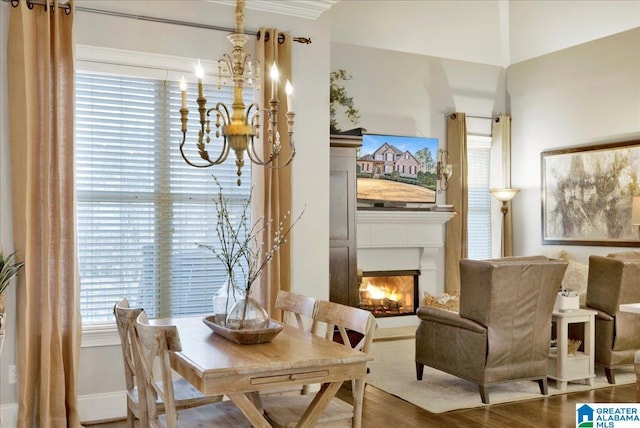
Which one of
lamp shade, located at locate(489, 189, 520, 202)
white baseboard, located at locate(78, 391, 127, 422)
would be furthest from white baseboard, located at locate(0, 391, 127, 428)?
lamp shade, located at locate(489, 189, 520, 202)

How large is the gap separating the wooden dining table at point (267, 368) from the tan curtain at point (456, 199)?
5.35 metres

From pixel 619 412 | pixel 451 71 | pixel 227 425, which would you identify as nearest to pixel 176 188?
pixel 227 425

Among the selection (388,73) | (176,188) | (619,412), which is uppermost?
(388,73)

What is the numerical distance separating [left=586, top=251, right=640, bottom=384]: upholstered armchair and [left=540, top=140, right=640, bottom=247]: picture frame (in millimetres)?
1852

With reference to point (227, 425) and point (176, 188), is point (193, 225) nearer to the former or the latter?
point (176, 188)

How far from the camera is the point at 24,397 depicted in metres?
4.11

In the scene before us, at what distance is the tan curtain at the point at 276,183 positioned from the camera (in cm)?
493

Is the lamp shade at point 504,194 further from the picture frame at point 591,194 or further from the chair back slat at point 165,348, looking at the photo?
the chair back slat at point 165,348

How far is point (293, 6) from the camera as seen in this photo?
508 centimetres

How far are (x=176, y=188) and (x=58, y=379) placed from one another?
154cm

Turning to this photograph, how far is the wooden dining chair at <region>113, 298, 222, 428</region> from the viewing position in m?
2.93

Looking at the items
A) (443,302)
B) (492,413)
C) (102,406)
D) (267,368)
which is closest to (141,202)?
(102,406)

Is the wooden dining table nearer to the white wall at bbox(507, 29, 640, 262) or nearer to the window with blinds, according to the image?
the window with blinds

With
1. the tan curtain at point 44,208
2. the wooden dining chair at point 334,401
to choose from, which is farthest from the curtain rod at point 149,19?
the wooden dining chair at point 334,401
